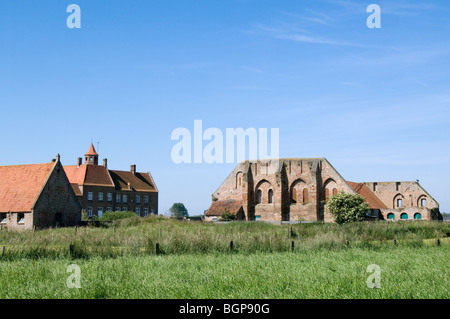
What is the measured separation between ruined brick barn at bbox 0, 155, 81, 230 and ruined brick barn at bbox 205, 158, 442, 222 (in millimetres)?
16234

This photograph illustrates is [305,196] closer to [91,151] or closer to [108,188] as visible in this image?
[108,188]

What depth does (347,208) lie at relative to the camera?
50.3m

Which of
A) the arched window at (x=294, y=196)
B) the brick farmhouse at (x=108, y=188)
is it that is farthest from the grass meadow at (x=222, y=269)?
the brick farmhouse at (x=108, y=188)

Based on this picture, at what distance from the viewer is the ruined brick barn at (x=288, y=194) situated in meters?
56.0

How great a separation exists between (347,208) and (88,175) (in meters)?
43.7

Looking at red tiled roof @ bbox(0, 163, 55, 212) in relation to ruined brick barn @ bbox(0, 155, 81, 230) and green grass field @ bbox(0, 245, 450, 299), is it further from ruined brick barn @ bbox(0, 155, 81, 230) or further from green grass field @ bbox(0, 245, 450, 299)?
green grass field @ bbox(0, 245, 450, 299)

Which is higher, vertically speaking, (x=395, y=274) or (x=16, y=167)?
(x=16, y=167)

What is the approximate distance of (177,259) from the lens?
1933cm

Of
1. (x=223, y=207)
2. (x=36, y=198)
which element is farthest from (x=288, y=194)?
(x=36, y=198)

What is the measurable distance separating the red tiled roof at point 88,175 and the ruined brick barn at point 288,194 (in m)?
25.8

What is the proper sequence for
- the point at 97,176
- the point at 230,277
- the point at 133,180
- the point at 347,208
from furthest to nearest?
the point at 133,180, the point at 97,176, the point at 347,208, the point at 230,277
